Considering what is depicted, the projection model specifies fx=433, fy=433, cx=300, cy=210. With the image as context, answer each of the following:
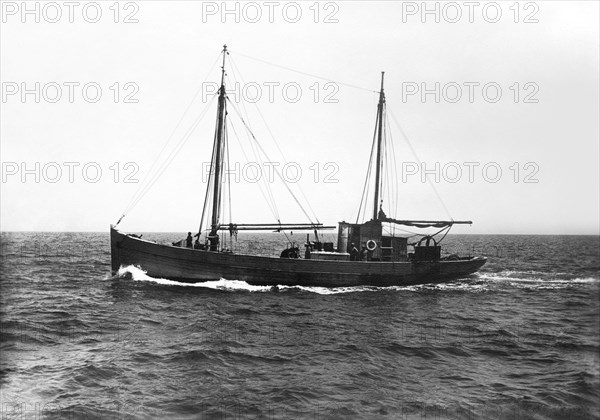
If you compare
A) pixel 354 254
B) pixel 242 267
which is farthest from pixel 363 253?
pixel 242 267

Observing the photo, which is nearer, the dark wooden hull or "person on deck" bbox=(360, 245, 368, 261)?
the dark wooden hull

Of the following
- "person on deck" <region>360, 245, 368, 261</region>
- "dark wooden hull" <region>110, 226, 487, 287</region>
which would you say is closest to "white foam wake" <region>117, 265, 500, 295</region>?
"dark wooden hull" <region>110, 226, 487, 287</region>

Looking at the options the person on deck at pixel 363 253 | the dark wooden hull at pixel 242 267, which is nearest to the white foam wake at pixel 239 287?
the dark wooden hull at pixel 242 267

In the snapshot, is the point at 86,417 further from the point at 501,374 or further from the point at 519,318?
the point at 519,318

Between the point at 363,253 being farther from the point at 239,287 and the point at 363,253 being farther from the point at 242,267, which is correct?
the point at 239,287

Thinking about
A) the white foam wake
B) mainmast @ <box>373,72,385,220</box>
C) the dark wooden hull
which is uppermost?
mainmast @ <box>373,72,385,220</box>

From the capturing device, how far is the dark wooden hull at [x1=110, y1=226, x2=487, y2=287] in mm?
26438

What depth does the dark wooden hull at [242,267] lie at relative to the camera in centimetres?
2644

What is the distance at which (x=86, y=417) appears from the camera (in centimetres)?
865

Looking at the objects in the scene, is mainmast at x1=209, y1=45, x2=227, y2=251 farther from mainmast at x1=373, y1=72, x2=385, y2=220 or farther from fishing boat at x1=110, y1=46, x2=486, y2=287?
mainmast at x1=373, y1=72, x2=385, y2=220

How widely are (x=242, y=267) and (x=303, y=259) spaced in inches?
153

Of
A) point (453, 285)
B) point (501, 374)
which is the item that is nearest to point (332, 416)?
point (501, 374)

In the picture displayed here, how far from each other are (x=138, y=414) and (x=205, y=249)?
19184 mm

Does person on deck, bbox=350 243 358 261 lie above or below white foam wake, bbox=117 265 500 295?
above
